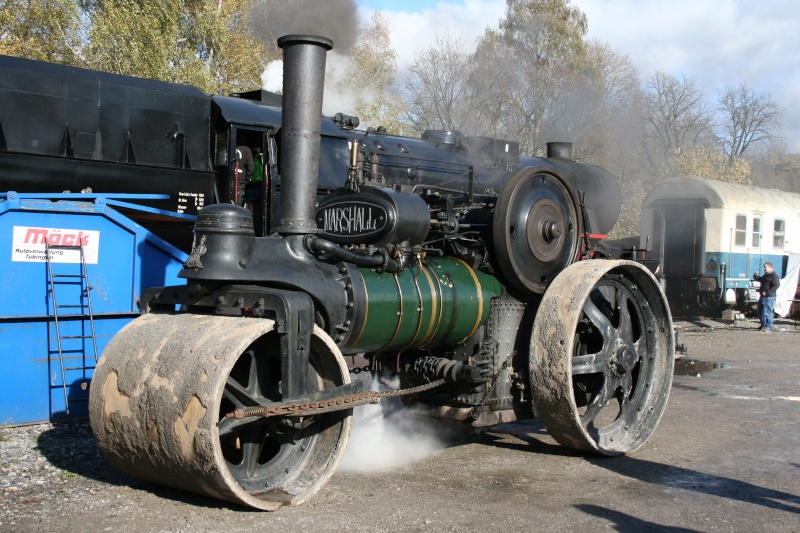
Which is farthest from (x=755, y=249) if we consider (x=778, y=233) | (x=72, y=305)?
(x=72, y=305)

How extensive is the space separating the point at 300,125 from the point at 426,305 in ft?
4.51

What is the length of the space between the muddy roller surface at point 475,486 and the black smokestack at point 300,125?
1.59 m

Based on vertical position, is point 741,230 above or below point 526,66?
below

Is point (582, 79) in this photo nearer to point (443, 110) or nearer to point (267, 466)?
point (443, 110)

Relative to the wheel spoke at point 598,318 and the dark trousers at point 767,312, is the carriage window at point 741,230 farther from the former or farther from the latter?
the wheel spoke at point 598,318

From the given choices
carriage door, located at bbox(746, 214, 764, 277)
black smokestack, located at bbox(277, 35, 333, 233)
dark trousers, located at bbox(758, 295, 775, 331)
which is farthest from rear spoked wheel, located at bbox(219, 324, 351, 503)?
carriage door, located at bbox(746, 214, 764, 277)

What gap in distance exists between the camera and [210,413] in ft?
12.6

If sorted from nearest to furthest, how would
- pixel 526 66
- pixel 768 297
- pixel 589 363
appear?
pixel 589 363 → pixel 768 297 → pixel 526 66

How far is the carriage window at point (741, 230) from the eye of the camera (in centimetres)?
1989

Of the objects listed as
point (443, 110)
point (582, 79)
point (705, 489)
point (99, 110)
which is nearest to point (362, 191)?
point (705, 489)

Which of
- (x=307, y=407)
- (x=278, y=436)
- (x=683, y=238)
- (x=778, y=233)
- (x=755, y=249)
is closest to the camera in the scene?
(x=307, y=407)

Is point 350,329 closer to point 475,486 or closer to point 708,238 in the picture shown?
point 475,486

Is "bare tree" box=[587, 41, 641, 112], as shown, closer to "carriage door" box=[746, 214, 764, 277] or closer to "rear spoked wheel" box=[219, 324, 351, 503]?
"carriage door" box=[746, 214, 764, 277]

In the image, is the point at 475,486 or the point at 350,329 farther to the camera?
the point at 475,486
